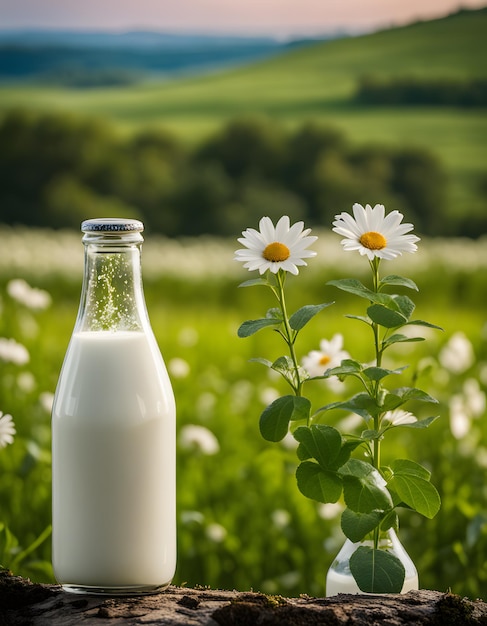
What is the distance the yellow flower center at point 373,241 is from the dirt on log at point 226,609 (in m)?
0.53

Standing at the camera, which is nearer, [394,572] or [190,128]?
[394,572]

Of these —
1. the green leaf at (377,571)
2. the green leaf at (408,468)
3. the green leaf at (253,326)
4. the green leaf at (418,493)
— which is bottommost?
the green leaf at (377,571)

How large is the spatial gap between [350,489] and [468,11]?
18451 mm

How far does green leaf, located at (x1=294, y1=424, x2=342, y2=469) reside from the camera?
4.59ft

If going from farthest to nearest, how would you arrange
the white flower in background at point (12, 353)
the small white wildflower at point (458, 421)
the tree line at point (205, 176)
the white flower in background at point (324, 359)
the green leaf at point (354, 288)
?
the tree line at point (205, 176), the small white wildflower at point (458, 421), the white flower in background at point (12, 353), the white flower in background at point (324, 359), the green leaf at point (354, 288)

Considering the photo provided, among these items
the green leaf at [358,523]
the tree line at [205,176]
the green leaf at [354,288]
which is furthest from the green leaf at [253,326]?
the tree line at [205,176]

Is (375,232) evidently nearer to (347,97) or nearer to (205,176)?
(205,176)

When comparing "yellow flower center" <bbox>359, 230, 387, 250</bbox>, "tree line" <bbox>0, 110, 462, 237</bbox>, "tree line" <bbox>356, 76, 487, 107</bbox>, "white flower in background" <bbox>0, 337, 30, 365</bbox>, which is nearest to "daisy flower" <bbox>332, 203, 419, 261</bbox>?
"yellow flower center" <bbox>359, 230, 387, 250</bbox>

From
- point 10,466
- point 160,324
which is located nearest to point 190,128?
point 160,324

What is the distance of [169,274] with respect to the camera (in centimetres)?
931

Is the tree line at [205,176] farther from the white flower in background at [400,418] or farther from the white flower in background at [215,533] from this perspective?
the white flower in background at [400,418]

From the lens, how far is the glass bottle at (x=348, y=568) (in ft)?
4.95

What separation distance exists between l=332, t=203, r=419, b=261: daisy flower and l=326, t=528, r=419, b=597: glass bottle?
466 mm

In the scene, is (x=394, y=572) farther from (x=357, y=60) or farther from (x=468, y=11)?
(x=357, y=60)
